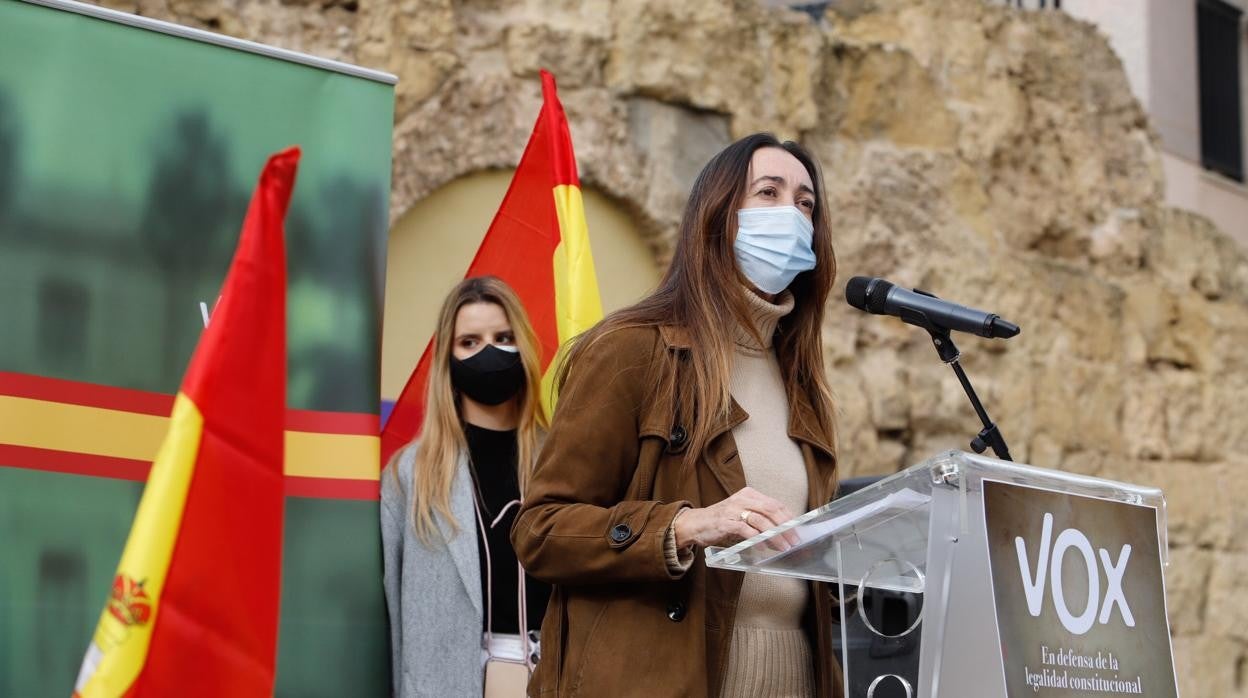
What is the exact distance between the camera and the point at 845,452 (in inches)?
249

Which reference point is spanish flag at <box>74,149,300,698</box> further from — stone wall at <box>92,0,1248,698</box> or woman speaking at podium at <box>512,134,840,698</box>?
stone wall at <box>92,0,1248,698</box>

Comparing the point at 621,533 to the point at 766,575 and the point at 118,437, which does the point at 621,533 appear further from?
the point at 118,437

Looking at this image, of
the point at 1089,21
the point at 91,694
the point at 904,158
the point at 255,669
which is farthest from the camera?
the point at 1089,21

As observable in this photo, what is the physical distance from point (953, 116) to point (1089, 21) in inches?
56.4

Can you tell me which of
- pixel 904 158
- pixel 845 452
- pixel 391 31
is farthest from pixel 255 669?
pixel 904 158

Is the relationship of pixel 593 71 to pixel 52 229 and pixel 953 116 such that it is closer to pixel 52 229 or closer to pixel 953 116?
pixel 953 116

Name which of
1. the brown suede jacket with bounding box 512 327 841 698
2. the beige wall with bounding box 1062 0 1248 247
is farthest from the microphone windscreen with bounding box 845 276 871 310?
the beige wall with bounding box 1062 0 1248 247

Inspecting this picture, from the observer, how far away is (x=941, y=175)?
684cm

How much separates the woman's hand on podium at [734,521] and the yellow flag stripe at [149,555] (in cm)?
81

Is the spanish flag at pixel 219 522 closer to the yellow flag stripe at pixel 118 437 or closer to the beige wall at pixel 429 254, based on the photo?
the yellow flag stripe at pixel 118 437

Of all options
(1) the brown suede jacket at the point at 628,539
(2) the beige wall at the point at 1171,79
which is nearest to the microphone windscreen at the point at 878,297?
(1) the brown suede jacket at the point at 628,539

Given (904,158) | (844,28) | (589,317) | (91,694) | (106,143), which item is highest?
(844,28)

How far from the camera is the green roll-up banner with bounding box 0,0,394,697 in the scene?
2906mm

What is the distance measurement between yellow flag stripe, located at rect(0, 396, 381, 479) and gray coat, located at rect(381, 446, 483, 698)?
21 cm
